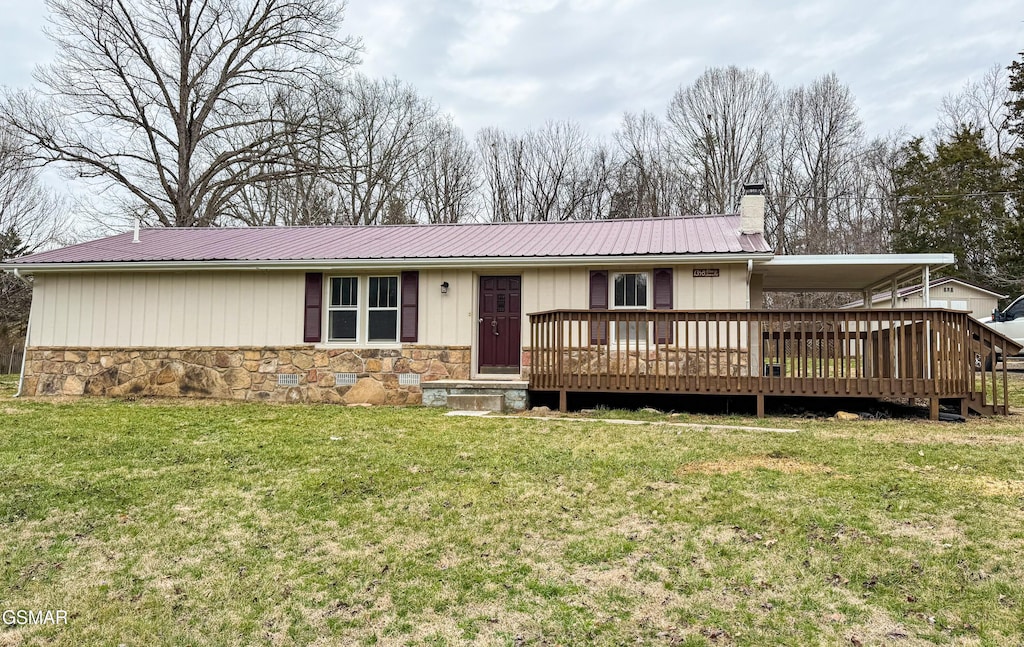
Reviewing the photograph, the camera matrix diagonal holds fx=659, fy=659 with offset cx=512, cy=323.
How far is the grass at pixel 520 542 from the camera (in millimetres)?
2680

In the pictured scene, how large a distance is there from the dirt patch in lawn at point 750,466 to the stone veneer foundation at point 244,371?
5290 millimetres

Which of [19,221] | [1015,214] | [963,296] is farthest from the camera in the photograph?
[1015,214]

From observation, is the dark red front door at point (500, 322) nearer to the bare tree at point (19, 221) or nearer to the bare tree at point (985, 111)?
the bare tree at point (19, 221)

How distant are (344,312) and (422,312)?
4.25 feet

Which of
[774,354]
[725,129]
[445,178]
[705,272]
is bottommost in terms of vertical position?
[774,354]

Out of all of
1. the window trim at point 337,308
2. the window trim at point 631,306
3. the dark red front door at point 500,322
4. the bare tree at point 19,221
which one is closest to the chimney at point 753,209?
the window trim at point 631,306

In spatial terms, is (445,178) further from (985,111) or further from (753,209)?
(985,111)

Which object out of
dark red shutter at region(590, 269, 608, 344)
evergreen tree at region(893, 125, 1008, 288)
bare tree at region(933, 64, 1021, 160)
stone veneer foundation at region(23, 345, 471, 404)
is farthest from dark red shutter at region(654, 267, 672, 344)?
bare tree at region(933, 64, 1021, 160)

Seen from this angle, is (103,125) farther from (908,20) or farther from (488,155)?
(908,20)

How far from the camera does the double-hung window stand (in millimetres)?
10312

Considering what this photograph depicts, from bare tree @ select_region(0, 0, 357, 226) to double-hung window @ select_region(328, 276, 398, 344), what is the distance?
11.5 m

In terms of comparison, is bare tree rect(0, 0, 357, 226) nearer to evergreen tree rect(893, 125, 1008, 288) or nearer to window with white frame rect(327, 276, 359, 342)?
window with white frame rect(327, 276, 359, 342)

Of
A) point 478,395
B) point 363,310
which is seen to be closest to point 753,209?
point 478,395

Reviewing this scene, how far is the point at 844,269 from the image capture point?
31.8 ft
